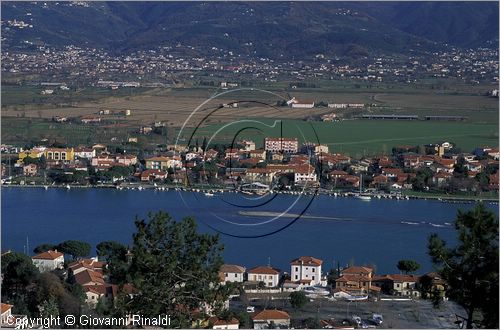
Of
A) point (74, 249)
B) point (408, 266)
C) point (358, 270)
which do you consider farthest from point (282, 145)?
point (358, 270)

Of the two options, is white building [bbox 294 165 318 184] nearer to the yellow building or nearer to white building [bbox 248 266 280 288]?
the yellow building

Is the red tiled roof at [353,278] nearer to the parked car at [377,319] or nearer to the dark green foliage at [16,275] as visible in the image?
the parked car at [377,319]

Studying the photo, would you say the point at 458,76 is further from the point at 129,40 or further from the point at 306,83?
the point at 129,40

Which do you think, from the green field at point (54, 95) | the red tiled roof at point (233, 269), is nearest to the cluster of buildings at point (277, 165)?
the red tiled roof at point (233, 269)

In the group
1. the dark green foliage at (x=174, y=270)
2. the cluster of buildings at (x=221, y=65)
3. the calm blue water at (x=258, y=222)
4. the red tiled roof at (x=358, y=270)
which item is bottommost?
the calm blue water at (x=258, y=222)

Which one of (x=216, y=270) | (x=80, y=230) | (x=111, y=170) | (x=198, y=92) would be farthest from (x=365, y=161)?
(x=216, y=270)
